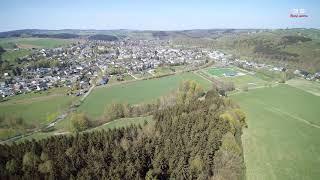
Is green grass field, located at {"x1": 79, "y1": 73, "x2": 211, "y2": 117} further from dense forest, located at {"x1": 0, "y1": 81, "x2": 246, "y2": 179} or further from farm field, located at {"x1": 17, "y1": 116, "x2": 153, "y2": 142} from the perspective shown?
dense forest, located at {"x1": 0, "y1": 81, "x2": 246, "y2": 179}

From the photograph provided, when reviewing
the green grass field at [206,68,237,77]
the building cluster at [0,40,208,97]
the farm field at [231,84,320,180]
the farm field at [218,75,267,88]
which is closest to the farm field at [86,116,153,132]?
the farm field at [231,84,320,180]

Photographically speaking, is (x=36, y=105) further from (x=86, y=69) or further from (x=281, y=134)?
(x=281, y=134)

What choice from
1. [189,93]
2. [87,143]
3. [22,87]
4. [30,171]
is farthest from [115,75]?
[30,171]

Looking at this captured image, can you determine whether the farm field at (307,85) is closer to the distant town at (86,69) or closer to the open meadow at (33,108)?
the distant town at (86,69)

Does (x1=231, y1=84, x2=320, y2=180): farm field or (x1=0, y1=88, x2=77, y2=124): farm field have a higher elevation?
(x1=0, y1=88, x2=77, y2=124): farm field

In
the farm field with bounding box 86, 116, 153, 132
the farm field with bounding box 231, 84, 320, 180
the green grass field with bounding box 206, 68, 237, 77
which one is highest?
the green grass field with bounding box 206, 68, 237, 77

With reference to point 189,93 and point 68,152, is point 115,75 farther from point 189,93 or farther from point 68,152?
point 68,152
